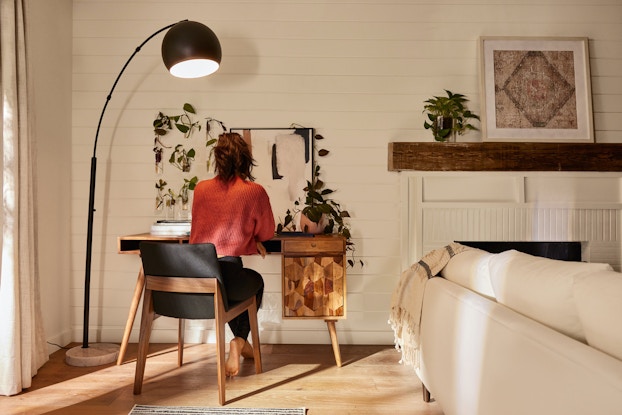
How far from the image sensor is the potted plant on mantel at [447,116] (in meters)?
3.49

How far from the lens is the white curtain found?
248 cm

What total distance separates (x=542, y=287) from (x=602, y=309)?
0.27m

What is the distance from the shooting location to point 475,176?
11.5 ft

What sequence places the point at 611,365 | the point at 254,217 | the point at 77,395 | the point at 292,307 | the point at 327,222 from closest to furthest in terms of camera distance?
the point at 611,365 → the point at 77,395 → the point at 254,217 → the point at 292,307 → the point at 327,222

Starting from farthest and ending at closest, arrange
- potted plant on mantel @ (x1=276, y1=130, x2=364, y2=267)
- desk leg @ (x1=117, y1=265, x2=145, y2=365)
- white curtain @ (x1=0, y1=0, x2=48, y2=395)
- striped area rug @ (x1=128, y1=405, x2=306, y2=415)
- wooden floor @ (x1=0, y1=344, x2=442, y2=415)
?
potted plant on mantel @ (x1=276, y1=130, x2=364, y2=267) → desk leg @ (x1=117, y1=265, x2=145, y2=365) → white curtain @ (x1=0, y1=0, x2=48, y2=395) → wooden floor @ (x1=0, y1=344, x2=442, y2=415) → striped area rug @ (x1=128, y1=405, x2=306, y2=415)

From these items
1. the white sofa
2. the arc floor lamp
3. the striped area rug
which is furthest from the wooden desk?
the white sofa

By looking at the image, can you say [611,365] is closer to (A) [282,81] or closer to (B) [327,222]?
(B) [327,222]

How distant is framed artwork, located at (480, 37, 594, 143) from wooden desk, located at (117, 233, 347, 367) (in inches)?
59.6

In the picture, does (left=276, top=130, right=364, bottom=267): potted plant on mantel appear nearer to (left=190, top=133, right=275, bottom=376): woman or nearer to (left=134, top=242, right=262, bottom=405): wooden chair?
(left=190, top=133, right=275, bottom=376): woman

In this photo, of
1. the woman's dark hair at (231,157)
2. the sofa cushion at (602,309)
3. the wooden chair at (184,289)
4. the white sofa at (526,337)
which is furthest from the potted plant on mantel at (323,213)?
the sofa cushion at (602,309)

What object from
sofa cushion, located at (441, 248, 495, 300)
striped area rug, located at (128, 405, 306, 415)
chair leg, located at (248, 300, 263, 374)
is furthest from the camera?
chair leg, located at (248, 300, 263, 374)

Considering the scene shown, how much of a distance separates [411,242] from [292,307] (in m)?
1.04

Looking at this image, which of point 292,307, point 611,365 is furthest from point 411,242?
point 611,365

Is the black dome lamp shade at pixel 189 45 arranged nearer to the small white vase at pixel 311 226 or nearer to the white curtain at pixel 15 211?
the white curtain at pixel 15 211
